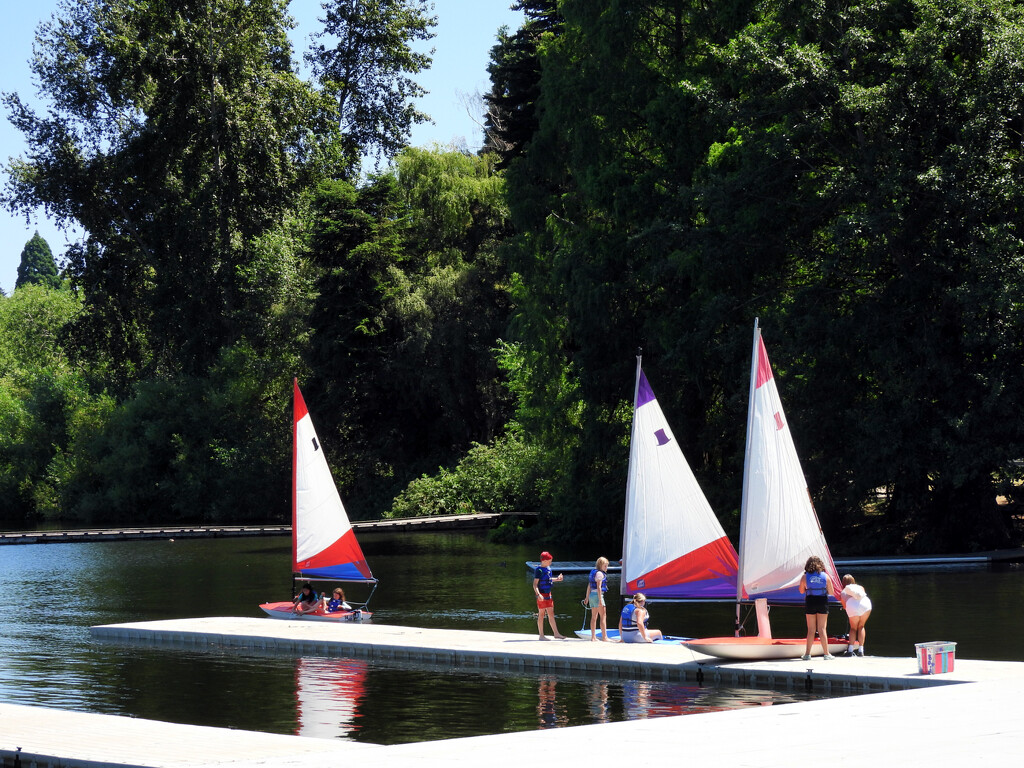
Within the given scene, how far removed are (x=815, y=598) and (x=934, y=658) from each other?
2.35m

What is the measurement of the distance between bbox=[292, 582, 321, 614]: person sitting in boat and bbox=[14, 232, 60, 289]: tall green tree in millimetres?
148936

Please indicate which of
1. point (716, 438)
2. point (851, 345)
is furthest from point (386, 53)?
point (851, 345)

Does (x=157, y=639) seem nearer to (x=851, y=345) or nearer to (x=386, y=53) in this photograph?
(x=851, y=345)

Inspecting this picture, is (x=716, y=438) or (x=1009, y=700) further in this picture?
(x=716, y=438)

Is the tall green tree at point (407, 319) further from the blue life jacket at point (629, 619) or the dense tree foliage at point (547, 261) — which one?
the blue life jacket at point (629, 619)

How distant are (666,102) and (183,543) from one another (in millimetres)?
28619

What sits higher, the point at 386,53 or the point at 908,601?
the point at 386,53

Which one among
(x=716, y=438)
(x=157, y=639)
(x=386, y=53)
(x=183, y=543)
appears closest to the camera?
(x=157, y=639)

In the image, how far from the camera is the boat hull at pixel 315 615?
27844mm

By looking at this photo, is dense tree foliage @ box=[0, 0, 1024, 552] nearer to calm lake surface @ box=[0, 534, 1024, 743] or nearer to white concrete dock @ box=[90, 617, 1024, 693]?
calm lake surface @ box=[0, 534, 1024, 743]

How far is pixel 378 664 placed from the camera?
73.7 ft

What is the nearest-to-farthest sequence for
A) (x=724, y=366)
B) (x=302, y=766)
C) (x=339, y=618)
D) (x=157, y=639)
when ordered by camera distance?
(x=302, y=766)
(x=157, y=639)
(x=339, y=618)
(x=724, y=366)

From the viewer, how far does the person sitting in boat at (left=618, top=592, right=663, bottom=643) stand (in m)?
22.8

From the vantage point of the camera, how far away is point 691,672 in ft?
65.6
